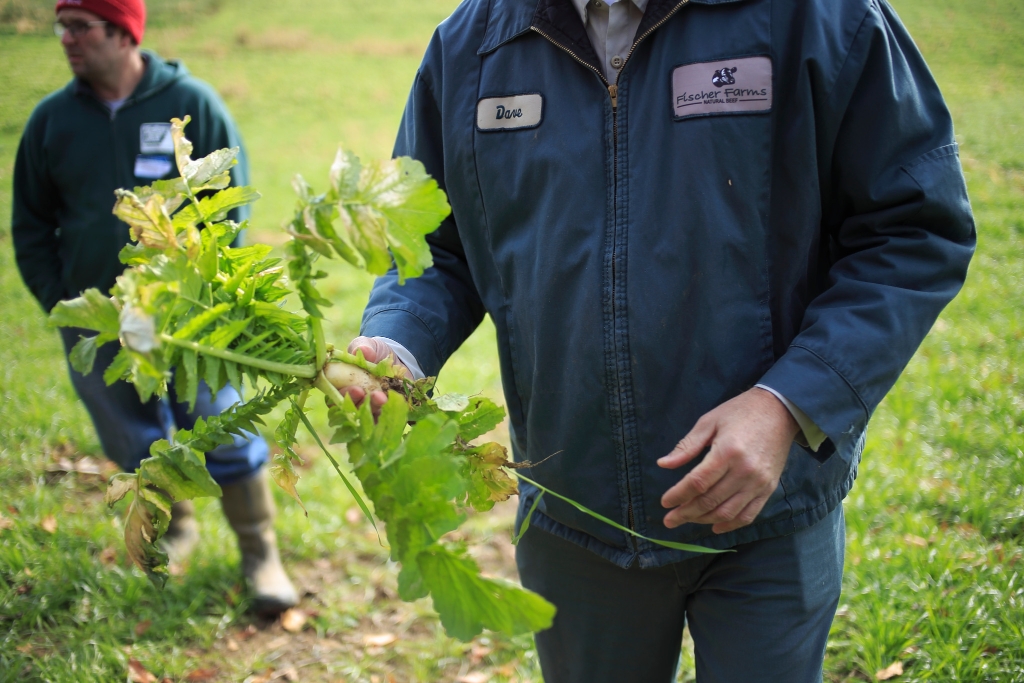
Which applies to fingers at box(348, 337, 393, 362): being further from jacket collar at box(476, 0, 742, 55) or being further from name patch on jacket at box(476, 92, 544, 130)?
jacket collar at box(476, 0, 742, 55)

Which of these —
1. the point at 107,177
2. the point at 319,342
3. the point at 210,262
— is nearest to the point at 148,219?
the point at 210,262

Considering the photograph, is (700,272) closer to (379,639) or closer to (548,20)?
(548,20)

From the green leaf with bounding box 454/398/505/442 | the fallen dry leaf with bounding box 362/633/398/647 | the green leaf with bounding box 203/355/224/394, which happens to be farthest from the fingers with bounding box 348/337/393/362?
the fallen dry leaf with bounding box 362/633/398/647

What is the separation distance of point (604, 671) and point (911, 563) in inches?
67.1

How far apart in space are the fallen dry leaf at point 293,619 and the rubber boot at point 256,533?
0.03 m

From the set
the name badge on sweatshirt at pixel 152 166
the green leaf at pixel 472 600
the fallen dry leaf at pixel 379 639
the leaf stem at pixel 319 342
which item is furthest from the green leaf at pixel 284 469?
the name badge on sweatshirt at pixel 152 166

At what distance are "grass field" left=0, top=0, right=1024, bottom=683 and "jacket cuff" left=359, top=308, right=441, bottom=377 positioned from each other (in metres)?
1.57

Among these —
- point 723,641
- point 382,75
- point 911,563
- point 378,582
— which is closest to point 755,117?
point 723,641

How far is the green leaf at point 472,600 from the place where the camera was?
1.18 meters

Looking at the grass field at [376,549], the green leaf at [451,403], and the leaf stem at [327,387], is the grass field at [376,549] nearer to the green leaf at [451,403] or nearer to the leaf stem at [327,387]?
the green leaf at [451,403]

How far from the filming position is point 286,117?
11.4m

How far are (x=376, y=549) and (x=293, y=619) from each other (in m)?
0.54

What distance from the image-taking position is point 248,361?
1369mm

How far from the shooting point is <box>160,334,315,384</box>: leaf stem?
4.15 ft
